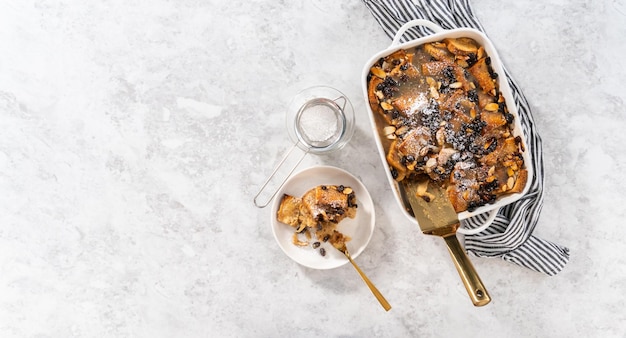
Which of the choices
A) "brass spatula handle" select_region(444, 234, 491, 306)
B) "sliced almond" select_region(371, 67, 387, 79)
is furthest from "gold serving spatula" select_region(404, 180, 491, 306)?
"sliced almond" select_region(371, 67, 387, 79)

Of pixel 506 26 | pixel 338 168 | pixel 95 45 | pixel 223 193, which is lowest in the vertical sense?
pixel 223 193

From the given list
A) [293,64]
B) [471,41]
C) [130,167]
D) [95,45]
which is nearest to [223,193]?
[130,167]

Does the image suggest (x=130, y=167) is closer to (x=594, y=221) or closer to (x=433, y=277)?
(x=433, y=277)

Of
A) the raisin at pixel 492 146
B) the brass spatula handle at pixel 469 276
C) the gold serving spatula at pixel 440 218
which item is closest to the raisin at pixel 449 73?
the raisin at pixel 492 146

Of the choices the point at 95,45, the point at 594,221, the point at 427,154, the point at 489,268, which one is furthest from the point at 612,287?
the point at 95,45

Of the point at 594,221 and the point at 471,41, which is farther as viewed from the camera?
the point at 594,221

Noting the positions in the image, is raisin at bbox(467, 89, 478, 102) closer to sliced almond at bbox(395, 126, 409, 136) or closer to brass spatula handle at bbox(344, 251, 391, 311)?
sliced almond at bbox(395, 126, 409, 136)

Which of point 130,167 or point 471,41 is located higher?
point 471,41
